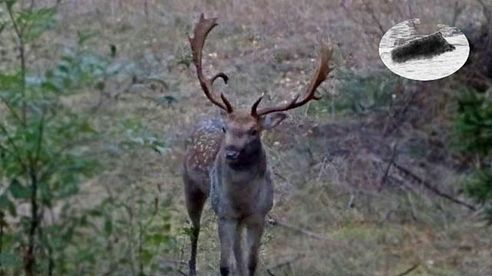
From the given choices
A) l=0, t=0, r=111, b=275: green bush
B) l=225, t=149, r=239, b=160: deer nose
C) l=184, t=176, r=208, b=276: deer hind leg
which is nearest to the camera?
l=0, t=0, r=111, b=275: green bush

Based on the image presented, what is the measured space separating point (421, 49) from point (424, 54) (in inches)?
3.2

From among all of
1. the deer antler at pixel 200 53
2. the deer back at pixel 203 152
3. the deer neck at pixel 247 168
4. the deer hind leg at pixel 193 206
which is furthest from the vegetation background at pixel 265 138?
the deer neck at pixel 247 168

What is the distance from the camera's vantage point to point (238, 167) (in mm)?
8695

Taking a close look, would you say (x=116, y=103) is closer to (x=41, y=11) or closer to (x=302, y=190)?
(x=41, y=11)

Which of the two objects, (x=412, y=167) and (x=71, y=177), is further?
(x=412, y=167)

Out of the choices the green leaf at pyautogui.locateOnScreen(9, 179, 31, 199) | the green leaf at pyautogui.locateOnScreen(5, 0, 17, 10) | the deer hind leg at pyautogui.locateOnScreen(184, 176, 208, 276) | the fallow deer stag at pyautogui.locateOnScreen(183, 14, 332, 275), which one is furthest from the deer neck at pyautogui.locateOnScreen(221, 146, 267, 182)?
the green leaf at pyautogui.locateOnScreen(5, 0, 17, 10)

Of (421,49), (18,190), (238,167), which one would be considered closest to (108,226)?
(18,190)

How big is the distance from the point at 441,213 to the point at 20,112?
18.0ft

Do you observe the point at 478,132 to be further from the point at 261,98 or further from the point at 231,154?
the point at 231,154

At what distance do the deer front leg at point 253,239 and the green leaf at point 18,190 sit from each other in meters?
2.85

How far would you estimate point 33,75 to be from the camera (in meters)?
6.32

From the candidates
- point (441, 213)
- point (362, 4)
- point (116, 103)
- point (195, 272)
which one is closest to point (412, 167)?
point (441, 213)

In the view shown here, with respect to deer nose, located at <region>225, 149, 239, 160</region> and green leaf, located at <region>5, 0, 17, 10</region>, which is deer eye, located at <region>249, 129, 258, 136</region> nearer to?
deer nose, located at <region>225, 149, 239, 160</region>

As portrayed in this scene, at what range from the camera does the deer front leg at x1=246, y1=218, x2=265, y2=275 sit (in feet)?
29.3
